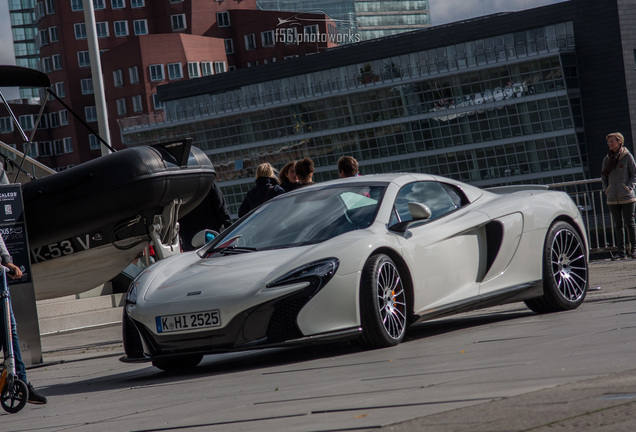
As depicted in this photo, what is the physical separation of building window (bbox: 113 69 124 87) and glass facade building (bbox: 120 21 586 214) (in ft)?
16.1

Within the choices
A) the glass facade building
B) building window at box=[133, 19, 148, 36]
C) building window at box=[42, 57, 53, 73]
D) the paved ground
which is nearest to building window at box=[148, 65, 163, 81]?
the glass facade building

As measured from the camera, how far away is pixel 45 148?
13038 cm

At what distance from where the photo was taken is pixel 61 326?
14.1 meters

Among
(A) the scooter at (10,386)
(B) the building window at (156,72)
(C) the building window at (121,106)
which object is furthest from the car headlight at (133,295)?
(C) the building window at (121,106)

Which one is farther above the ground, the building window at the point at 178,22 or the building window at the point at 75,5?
the building window at the point at 75,5

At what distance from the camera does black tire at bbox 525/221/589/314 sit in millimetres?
8883

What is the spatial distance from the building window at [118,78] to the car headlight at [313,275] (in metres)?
116

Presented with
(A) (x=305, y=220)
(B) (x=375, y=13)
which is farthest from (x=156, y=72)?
(A) (x=305, y=220)

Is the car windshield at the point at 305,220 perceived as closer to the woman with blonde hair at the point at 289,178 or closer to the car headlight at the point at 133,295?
the car headlight at the point at 133,295

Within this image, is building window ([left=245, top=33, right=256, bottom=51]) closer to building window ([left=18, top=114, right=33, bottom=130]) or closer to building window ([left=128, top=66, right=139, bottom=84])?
building window ([left=128, top=66, right=139, bottom=84])

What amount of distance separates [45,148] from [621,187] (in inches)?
4711

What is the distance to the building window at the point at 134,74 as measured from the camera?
119750mm

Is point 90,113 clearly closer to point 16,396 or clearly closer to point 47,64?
point 47,64

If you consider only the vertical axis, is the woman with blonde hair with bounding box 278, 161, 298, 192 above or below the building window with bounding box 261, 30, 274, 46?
below
